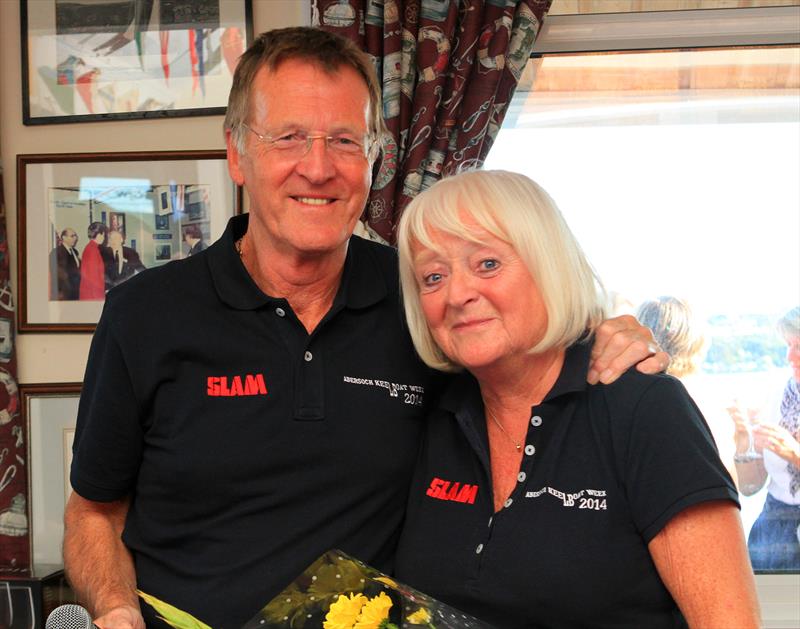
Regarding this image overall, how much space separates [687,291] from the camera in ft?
10.6

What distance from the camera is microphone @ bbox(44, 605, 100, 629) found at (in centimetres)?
108

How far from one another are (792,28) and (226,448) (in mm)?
2482

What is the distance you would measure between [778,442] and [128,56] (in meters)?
2.53

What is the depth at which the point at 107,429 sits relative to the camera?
5.49 ft

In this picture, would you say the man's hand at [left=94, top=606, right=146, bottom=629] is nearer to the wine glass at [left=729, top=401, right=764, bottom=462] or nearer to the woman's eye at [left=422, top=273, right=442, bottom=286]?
the woman's eye at [left=422, top=273, right=442, bottom=286]

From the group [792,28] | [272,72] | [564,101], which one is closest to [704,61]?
[792,28]

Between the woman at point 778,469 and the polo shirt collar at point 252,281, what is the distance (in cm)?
185

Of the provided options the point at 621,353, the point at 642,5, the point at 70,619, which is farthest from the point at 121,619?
the point at 642,5

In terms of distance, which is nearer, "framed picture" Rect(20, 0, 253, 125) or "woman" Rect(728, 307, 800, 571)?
"framed picture" Rect(20, 0, 253, 125)

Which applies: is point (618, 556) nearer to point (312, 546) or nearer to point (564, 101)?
point (312, 546)

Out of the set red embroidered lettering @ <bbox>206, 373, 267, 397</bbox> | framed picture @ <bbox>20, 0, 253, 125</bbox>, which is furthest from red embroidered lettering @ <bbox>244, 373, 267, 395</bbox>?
framed picture @ <bbox>20, 0, 253, 125</bbox>

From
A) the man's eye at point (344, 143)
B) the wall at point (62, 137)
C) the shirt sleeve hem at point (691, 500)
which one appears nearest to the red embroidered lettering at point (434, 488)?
the shirt sleeve hem at point (691, 500)

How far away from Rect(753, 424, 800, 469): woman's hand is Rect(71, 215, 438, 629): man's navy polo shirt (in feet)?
6.13

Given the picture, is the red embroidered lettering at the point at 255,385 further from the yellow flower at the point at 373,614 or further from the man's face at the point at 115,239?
the man's face at the point at 115,239
